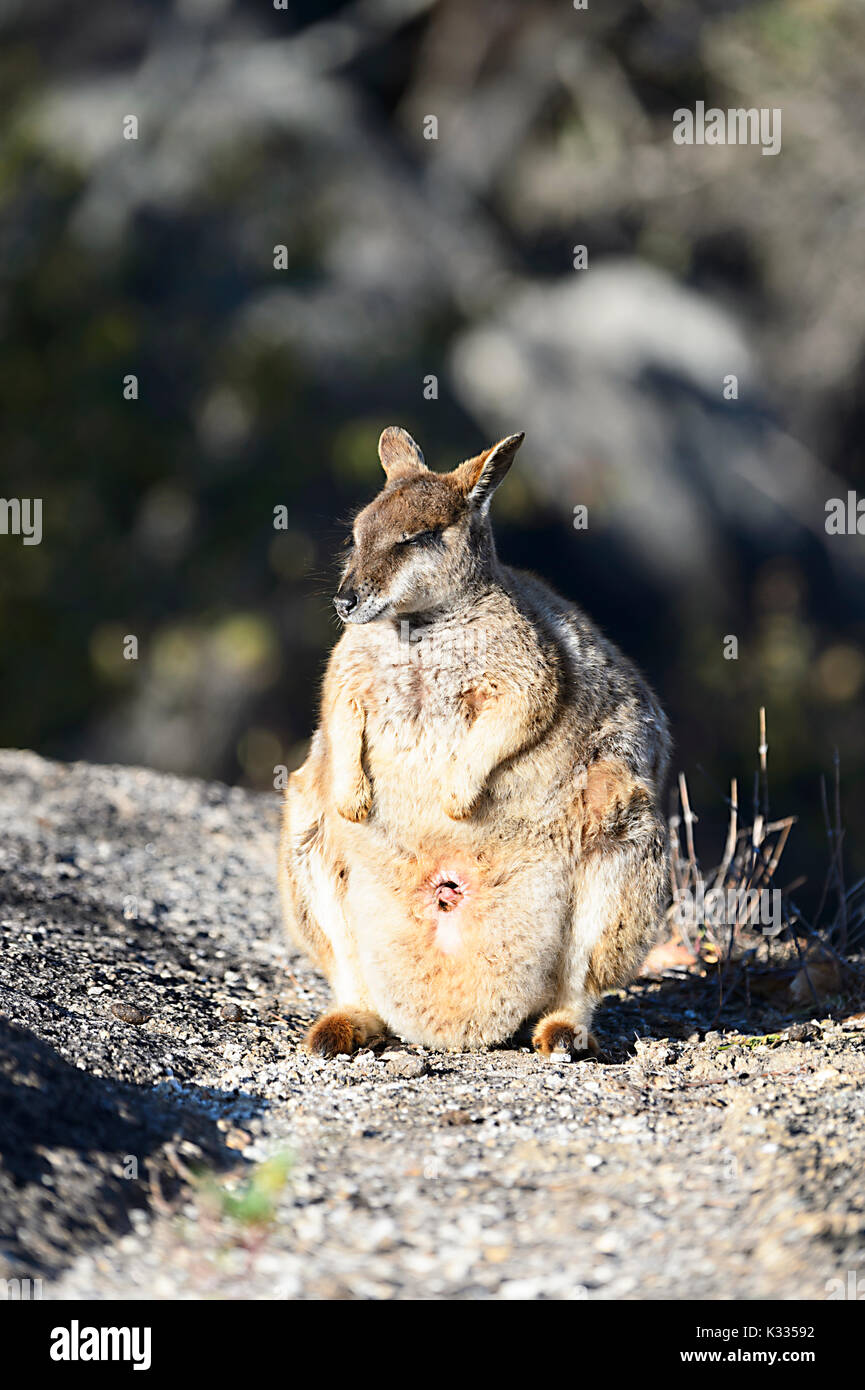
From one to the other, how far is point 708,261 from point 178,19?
6815 millimetres

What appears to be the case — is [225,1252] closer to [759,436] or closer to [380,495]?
[380,495]

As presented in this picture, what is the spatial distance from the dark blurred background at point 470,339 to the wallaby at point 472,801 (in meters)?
9.58

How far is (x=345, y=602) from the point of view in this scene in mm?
4625

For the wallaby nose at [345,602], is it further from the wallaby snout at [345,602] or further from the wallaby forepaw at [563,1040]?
the wallaby forepaw at [563,1040]

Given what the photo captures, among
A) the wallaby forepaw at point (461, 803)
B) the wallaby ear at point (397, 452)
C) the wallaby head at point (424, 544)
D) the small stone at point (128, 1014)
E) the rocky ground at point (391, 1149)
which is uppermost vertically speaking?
the wallaby ear at point (397, 452)

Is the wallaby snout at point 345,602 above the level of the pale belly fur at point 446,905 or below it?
above

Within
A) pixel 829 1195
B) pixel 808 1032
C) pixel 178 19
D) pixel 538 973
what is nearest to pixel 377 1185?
pixel 829 1195

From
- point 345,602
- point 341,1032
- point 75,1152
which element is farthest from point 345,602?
point 75,1152

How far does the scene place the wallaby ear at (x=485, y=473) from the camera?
16.0 feet

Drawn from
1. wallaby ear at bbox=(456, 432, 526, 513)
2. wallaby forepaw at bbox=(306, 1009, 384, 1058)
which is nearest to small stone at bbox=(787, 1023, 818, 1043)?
wallaby forepaw at bbox=(306, 1009, 384, 1058)

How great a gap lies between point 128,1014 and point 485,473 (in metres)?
2.19

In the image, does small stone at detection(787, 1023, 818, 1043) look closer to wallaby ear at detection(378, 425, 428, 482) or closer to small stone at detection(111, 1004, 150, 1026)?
small stone at detection(111, 1004, 150, 1026)

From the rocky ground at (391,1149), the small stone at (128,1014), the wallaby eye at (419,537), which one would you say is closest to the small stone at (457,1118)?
the rocky ground at (391,1149)

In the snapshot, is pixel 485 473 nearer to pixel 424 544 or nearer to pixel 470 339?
pixel 424 544
